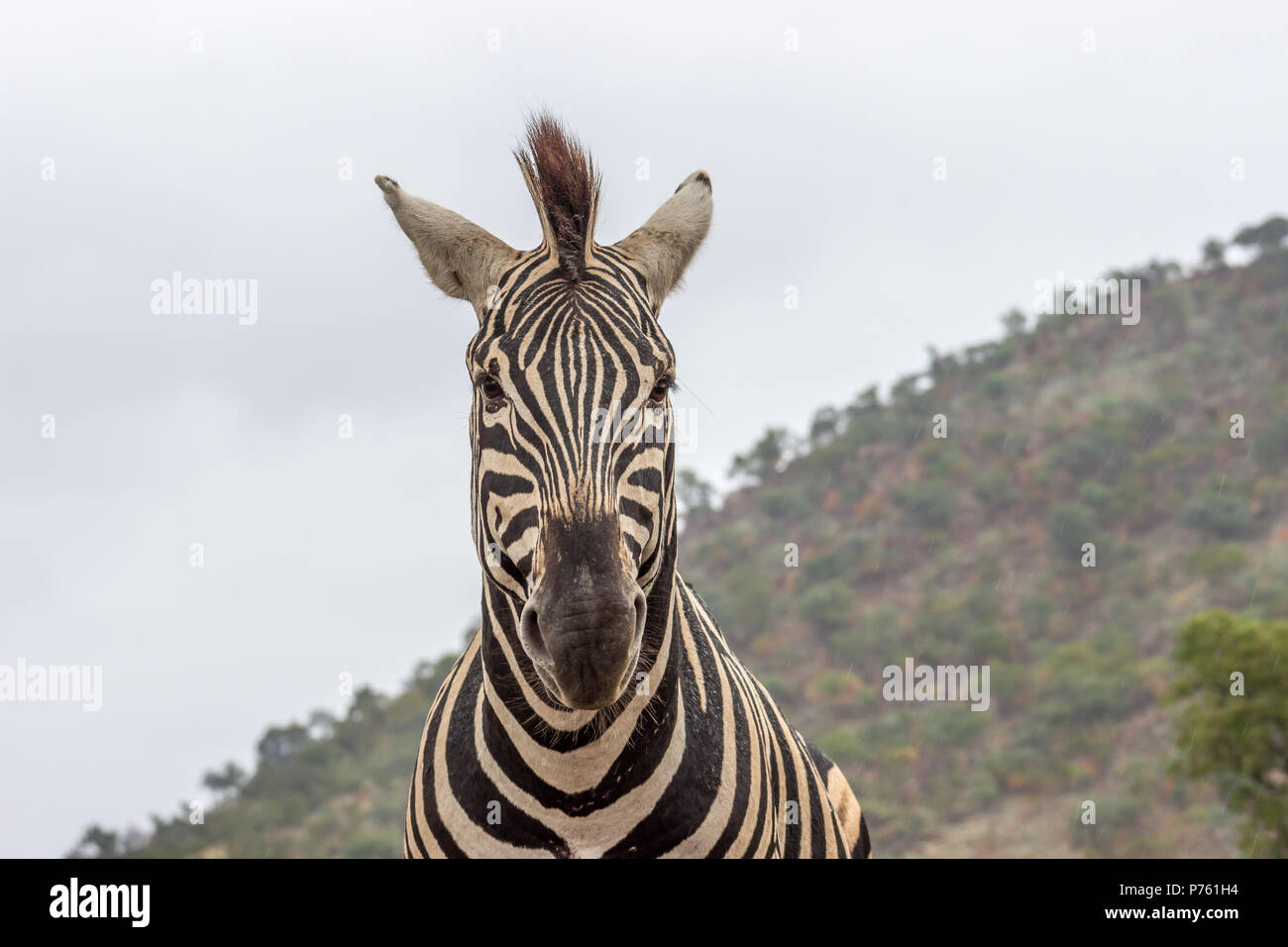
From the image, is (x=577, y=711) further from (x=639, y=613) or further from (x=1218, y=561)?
(x=1218, y=561)

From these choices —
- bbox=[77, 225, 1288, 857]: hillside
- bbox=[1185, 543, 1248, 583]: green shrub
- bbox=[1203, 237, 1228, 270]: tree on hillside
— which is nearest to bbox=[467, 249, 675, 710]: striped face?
bbox=[77, 225, 1288, 857]: hillside

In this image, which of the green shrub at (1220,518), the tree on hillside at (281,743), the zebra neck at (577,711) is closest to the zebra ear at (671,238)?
the zebra neck at (577,711)

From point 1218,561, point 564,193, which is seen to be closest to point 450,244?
point 564,193

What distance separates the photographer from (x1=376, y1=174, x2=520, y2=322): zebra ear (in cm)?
461

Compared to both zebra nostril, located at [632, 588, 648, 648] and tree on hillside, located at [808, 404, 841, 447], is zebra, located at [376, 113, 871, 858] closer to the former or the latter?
zebra nostril, located at [632, 588, 648, 648]

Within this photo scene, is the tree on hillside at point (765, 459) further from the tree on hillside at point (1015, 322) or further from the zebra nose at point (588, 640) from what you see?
the zebra nose at point (588, 640)

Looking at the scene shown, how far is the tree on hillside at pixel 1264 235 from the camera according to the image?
71375mm

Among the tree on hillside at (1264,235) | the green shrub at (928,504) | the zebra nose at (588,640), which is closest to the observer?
the zebra nose at (588,640)

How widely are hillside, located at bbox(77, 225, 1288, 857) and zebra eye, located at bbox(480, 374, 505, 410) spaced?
116 feet

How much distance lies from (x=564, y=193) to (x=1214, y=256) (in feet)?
254

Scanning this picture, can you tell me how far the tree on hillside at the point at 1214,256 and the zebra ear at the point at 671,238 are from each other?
75.6 metres

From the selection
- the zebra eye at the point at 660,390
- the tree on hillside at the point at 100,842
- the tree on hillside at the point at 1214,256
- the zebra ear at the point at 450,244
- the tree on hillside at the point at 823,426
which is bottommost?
the tree on hillside at the point at 100,842
